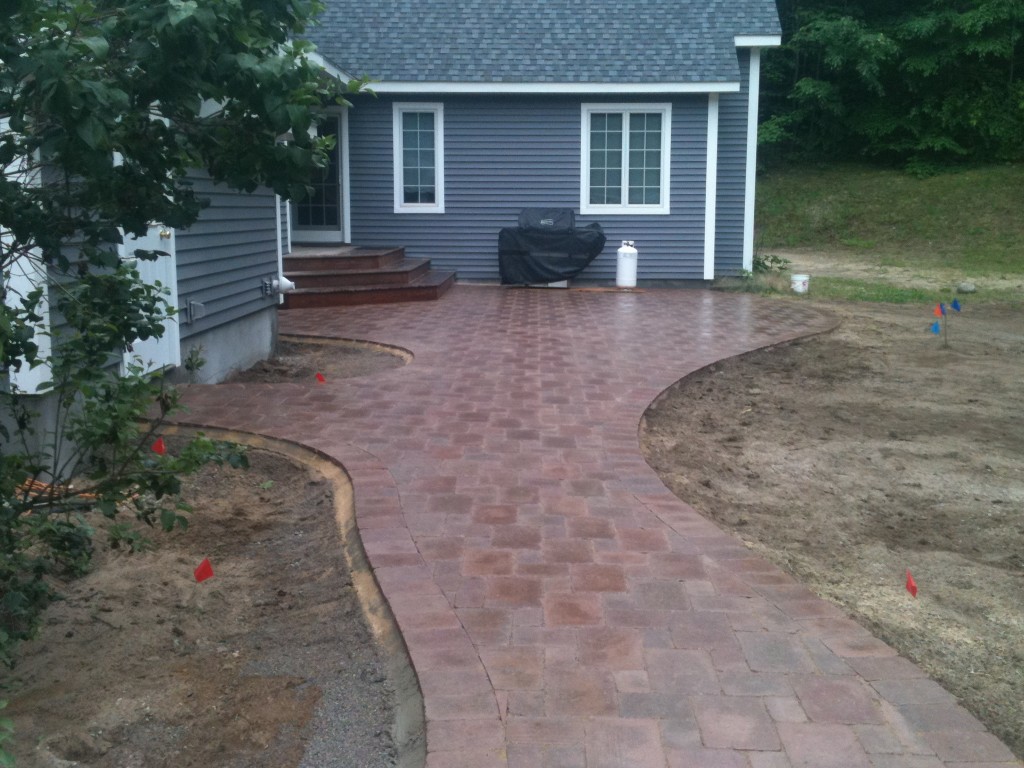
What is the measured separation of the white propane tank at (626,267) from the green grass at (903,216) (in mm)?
7878

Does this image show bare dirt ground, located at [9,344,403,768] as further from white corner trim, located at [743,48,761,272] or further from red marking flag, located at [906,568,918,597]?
white corner trim, located at [743,48,761,272]

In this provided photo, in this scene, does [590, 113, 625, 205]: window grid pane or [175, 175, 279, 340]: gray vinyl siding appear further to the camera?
[590, 113, 625, 205]: window grid pane

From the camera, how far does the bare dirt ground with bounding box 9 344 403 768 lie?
3.17 m

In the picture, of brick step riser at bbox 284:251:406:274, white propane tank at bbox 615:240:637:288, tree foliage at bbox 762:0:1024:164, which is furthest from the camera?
tree foliage at bbox 762:0:1024:164

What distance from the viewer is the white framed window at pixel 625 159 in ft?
49.3

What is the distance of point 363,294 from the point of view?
1298 centimetres

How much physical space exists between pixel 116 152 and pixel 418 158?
41.3 ft

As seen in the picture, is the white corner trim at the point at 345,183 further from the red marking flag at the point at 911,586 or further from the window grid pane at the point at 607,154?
the red marking flag at the point at 911,586

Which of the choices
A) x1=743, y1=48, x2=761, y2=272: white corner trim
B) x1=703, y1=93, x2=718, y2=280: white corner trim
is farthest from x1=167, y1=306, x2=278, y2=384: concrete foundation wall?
x1=743, y1=48, x2=761, y2=272: white corner trim

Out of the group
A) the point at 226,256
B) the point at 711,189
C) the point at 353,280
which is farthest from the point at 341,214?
the point at 226,256

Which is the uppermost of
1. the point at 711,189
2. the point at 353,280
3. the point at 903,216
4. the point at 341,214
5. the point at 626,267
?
the point at 711,189

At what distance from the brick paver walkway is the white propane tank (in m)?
7.01

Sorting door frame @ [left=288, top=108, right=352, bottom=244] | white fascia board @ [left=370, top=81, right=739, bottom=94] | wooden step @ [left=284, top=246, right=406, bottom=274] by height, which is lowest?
wooden step @ [left=284, top=246, right=406, bottom=274]

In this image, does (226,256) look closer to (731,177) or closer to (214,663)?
(214,663)
